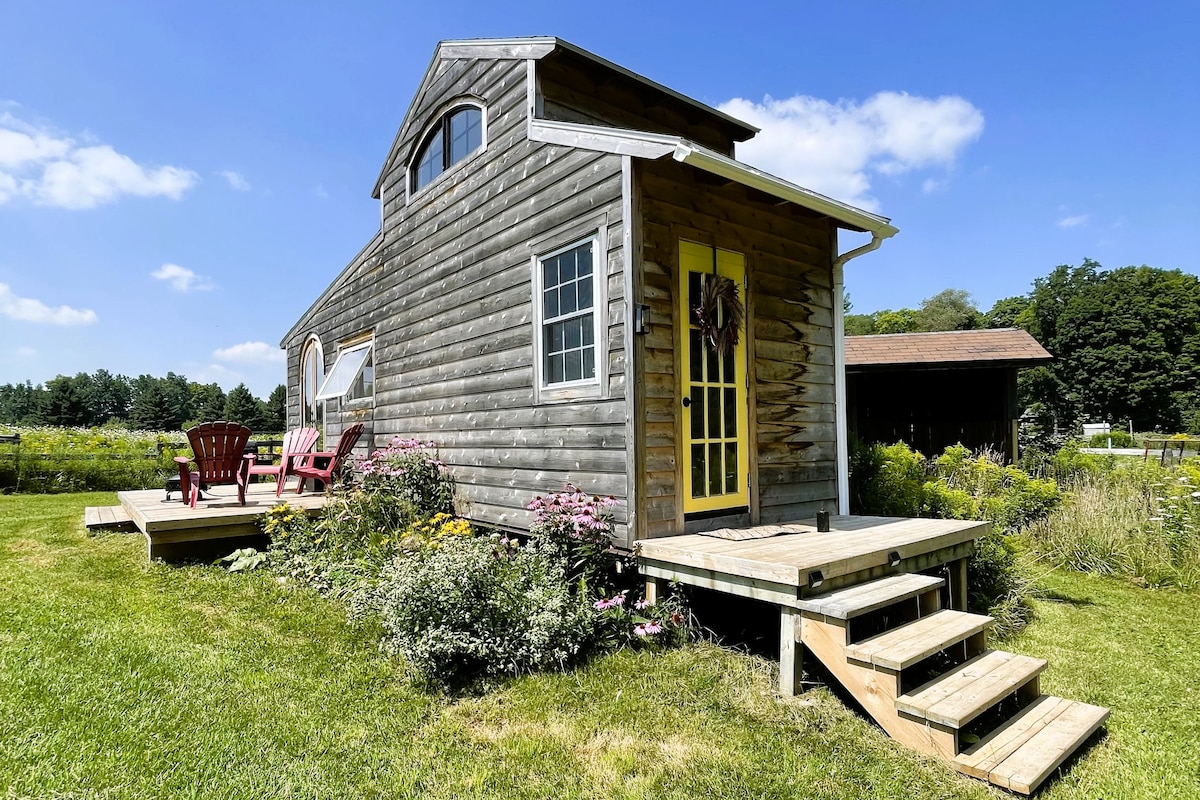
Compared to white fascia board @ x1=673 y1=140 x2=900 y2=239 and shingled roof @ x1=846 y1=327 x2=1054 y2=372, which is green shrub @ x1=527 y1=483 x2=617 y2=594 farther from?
shingled roof @ x1=846 y1=327 x2=1054 y2=372

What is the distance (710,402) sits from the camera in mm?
4820

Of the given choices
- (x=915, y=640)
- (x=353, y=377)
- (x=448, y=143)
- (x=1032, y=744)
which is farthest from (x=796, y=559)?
(x=353, y=377)

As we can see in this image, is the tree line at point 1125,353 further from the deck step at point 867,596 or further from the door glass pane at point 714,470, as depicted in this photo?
the deck step at point 867,596

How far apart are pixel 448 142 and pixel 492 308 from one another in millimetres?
2386

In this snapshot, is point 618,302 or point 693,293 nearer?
point 618,302

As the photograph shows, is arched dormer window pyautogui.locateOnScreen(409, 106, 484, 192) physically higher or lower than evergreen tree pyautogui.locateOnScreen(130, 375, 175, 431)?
higher

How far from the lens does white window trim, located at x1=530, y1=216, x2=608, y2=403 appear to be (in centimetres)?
448

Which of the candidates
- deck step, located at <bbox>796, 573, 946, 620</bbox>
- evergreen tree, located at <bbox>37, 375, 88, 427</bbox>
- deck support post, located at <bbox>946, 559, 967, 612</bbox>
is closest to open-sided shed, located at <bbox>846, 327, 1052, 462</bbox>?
deck support post, located at <bbox>946, 559, 967, 612</bbox>

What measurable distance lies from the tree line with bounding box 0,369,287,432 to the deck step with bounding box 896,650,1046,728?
3671cm

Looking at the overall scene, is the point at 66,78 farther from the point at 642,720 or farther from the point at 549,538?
the point at 642,720

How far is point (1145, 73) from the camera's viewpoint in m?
11.3

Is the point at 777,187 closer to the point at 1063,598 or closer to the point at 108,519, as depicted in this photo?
the point at 1063,598

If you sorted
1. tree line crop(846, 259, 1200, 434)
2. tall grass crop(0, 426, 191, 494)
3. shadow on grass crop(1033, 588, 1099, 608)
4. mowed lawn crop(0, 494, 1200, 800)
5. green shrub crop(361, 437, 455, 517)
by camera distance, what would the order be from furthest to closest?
1. tree line crop(846, 259, 1200, 434)
2. tall grass crop(0, 426, 191, 494)
3. green shrub crop(361, 437, 455, 517)
4. shadow on grass crop(1033, 588, 1099, 608)
5. mowed lawn crop(0, 494, 1200, 800)

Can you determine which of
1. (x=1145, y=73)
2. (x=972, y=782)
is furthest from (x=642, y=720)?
(x=1145, y=73)
